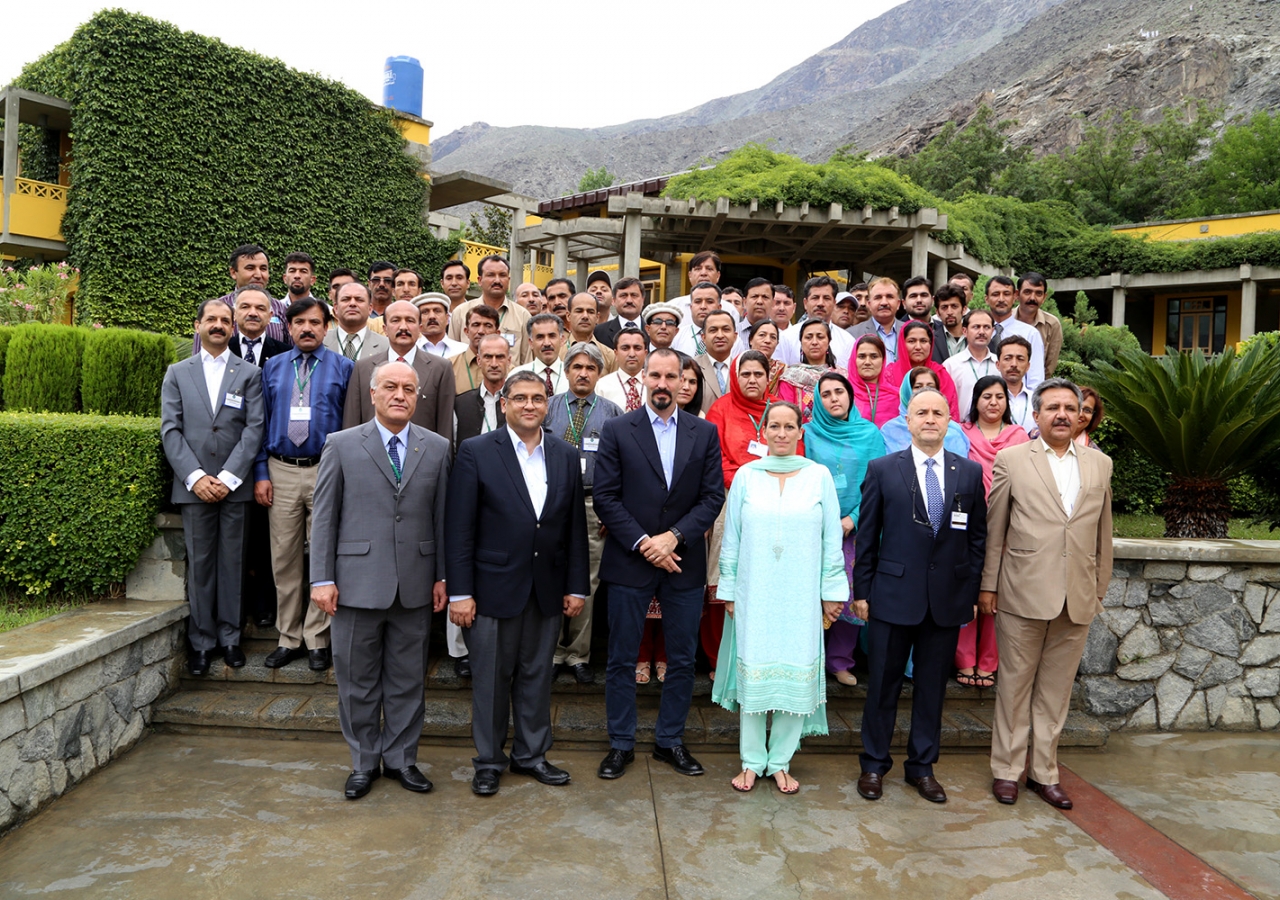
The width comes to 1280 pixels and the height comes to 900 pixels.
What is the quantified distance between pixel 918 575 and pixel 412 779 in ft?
8.32

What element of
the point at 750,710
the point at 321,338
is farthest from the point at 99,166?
the point at 750,710

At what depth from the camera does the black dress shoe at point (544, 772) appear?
3910mm

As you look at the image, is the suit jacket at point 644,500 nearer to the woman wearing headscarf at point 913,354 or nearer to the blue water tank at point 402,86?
the woman wearing headscarf at point 913,354

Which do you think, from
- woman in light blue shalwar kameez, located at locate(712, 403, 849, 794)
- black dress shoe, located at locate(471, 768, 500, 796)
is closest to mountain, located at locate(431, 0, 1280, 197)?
woman in light blue shalwar kameez, located at locate(712, 403, 849, 794)

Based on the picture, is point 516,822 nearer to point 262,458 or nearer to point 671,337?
point 262,458

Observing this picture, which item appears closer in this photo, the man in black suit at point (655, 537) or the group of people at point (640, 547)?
the group of people at point (640, 547)

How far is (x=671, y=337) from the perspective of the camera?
5340 millimetres

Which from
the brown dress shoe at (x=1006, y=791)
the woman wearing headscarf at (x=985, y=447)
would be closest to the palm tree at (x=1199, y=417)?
the woman wearing headscarf at (x=985, y=447)

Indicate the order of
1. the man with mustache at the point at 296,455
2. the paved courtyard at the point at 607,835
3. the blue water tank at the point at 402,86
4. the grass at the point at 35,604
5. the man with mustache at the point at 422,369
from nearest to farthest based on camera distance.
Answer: the paved courtyard at the point at 607,835
the grass at the point at 35,604
the man with mustache at the point at 296,455
the man with mustache at the point at 422,369
the blue water tank at the point at 402,86

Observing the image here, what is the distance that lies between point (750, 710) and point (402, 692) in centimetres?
163

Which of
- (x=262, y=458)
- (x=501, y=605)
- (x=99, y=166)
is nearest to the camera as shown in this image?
(x=501, y=605)

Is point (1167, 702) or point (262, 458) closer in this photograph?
point (262, 458)

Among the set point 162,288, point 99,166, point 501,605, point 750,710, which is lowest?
point 750,710

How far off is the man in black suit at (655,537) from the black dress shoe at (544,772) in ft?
0.66
